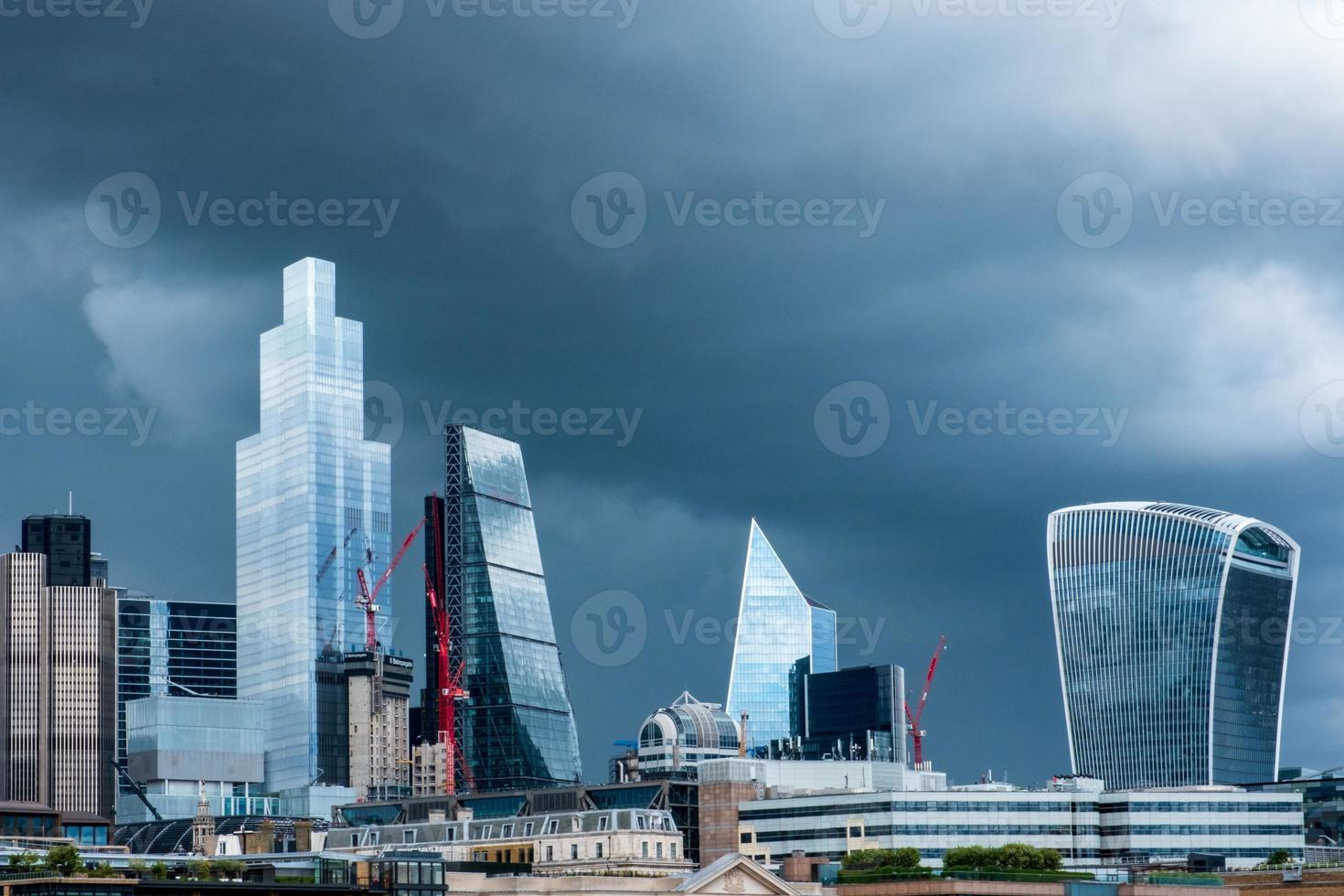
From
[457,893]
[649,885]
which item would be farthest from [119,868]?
[649,885]

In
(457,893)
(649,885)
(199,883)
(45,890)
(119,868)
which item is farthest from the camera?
(649,885)

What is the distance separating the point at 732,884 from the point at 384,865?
33.4 metres

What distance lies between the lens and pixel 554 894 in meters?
186

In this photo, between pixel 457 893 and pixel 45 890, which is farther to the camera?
pixel 457 893

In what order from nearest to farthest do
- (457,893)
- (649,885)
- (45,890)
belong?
1. (45,890)
2. (457,893)
3. (649,885)

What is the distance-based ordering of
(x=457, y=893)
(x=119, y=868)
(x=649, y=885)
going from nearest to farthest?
(x=119, y=868), (x=457, y=893), (x=649, y=885)

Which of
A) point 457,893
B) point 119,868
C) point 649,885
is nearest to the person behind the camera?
point 119,868

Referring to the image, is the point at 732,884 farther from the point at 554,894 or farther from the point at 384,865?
the point at 384,865

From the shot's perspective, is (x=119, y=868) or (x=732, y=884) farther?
(x=732, y=884)

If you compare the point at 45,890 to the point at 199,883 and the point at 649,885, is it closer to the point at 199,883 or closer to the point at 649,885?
the point at 199,883

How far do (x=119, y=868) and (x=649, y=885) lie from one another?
157ft

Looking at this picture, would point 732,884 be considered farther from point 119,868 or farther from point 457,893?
point 119,868

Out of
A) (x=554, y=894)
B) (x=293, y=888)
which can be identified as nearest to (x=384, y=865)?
(x=293, y=888)

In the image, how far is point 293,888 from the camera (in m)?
156
